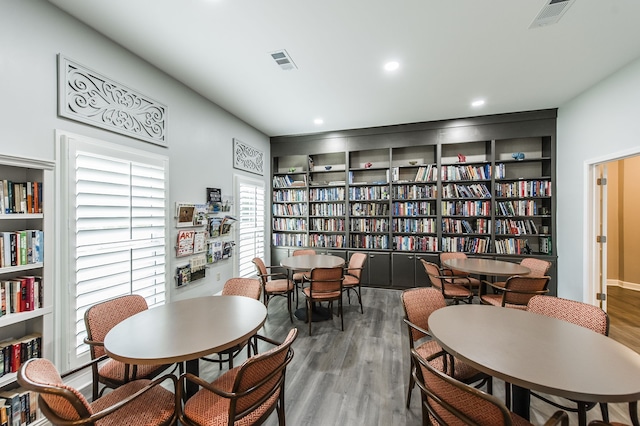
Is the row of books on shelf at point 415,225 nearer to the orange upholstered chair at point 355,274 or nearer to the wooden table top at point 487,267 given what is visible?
the wooden table top at point 487,267

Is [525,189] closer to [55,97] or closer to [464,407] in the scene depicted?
[464,407]

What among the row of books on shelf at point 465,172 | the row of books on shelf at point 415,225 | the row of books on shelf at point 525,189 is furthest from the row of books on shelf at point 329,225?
the row of books on shelf at point 525,189

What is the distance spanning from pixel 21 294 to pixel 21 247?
32 centimetres

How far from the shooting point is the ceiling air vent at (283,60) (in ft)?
8.59

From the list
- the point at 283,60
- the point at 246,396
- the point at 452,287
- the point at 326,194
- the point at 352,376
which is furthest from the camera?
the point at 326,194

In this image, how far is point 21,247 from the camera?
174 cm

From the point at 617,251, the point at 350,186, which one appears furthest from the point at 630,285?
the point at 350,186

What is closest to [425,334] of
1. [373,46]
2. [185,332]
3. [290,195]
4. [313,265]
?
[185,332]

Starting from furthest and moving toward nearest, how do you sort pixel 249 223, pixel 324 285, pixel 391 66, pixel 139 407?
pixel 249 223 → pixel 324 285 → pixel 391 66 → pixel 139 407

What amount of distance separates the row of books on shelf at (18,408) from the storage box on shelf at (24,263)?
0.08m

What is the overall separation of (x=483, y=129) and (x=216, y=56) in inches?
171

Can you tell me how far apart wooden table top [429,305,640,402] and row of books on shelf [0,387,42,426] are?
2.67 meters

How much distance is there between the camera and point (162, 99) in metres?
2.95

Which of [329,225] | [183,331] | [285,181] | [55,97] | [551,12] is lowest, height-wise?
[183,331]
